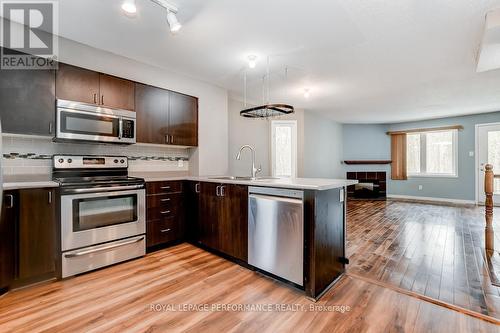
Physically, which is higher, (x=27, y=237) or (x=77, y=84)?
(x=77, y=84)

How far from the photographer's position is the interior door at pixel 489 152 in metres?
5.73

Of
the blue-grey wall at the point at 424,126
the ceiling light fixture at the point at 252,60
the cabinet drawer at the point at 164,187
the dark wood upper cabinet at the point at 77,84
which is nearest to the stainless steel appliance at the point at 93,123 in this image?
the dark wood upper cabinet at the point at 77,84

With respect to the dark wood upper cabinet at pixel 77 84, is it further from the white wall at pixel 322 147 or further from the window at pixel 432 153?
the window at pixel 432 153

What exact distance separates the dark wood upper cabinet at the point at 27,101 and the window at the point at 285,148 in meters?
3.99

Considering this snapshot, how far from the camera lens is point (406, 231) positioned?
3.75 m

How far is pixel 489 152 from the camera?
19.1ft

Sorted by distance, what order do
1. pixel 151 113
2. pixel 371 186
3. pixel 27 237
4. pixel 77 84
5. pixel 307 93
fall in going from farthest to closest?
pixel 371 186 < pixel 307 93 < pixel 151 113 < pixel 77 84 < pixel 27 237

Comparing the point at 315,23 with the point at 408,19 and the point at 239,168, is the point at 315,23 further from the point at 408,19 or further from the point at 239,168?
the point at 239,168

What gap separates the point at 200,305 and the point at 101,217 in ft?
4.72

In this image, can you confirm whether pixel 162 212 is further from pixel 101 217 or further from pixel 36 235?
pixel 36 235

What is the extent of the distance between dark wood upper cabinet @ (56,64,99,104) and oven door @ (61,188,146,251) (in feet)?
3.39

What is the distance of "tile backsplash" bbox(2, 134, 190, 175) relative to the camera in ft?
7.68

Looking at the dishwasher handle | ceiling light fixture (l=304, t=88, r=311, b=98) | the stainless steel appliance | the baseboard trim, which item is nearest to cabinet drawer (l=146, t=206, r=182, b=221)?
the stainless steel appliance

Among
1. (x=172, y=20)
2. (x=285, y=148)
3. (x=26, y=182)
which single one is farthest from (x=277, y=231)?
(x=285, y=148)
